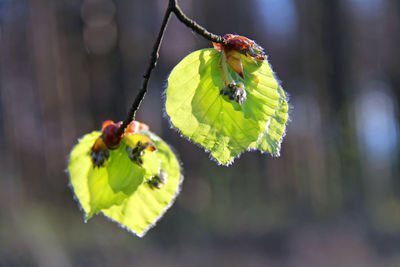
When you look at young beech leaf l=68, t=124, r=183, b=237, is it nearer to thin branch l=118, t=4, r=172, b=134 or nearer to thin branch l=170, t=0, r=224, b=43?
thin branch l=118, t=4, r=172, b=134

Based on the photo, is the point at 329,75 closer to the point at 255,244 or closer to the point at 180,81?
the point at 255,244

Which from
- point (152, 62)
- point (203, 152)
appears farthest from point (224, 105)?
point (203, 152)

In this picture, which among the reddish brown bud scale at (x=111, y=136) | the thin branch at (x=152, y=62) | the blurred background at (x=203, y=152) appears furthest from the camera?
the blurred background at (x=203, y=152)

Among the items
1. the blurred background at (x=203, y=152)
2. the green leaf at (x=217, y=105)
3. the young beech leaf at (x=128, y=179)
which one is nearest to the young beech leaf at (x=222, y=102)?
the green leaf at (x=217, y=105)

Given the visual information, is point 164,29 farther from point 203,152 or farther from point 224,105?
point 203,152

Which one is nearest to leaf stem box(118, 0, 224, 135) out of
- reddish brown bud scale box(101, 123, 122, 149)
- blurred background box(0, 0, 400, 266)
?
reddish brown bud scale box(101, 123, 122, 149)

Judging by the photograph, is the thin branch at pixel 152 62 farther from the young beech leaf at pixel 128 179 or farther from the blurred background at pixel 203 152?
the blurred background at pixel 203 152

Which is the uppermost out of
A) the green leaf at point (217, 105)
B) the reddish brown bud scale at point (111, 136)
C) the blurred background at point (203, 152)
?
the green leaf at point (217, 105)
